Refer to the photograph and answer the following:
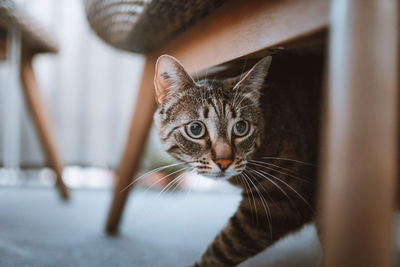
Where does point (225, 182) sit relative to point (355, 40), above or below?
below

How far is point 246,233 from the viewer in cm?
38

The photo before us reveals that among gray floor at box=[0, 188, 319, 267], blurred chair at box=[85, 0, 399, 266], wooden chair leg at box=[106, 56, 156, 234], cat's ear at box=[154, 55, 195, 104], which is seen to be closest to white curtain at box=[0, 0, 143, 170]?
gray floor at box=[0, 188, 319, 267]

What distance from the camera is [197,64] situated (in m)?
0.40

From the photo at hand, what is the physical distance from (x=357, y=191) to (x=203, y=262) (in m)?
0.27

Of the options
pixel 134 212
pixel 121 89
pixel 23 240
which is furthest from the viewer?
pixel 121 89

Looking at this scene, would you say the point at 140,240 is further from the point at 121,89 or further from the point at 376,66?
the point at 121,89

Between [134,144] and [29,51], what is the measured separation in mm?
663

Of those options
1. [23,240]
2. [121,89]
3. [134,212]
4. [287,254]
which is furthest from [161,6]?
[121,89]

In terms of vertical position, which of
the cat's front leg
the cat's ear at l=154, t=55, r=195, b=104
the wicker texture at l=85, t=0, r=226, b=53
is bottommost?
the cat's front leg

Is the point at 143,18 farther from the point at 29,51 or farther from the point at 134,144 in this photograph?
the point at 29,51

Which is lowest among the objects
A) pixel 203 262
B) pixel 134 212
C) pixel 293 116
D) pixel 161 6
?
pixel 134 212

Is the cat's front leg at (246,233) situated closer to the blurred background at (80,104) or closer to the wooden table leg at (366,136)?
the wooden table leg at (366,136)

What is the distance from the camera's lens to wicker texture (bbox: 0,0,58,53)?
70 centimetres

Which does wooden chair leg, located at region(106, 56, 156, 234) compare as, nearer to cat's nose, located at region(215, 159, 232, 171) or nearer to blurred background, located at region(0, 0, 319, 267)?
blurred background, located at region(0, 0, 319, 267)
